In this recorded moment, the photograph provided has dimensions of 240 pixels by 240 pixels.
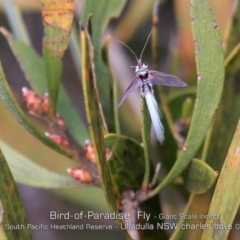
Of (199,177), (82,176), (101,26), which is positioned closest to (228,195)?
(199,177)

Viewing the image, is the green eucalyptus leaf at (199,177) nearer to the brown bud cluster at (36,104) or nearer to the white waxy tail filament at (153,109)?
the white waxy tail filament at (153,109)

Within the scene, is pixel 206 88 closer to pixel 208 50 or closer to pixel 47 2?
pixel 208 50

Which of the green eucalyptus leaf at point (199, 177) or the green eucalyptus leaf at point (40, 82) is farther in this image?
the green eucalyptus leaf at point (40, 82)

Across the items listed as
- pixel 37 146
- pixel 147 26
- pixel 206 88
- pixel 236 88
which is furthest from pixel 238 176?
pixel 147 26

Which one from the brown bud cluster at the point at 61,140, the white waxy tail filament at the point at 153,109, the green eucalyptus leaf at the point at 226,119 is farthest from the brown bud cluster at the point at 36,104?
the green eucalyptus leaf at the point at 226,119

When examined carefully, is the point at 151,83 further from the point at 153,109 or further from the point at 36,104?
the point at 36,104

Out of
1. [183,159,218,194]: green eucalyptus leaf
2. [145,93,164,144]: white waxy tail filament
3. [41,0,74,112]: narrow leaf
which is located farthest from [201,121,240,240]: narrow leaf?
[41,0,74,112]: narrow leaf
